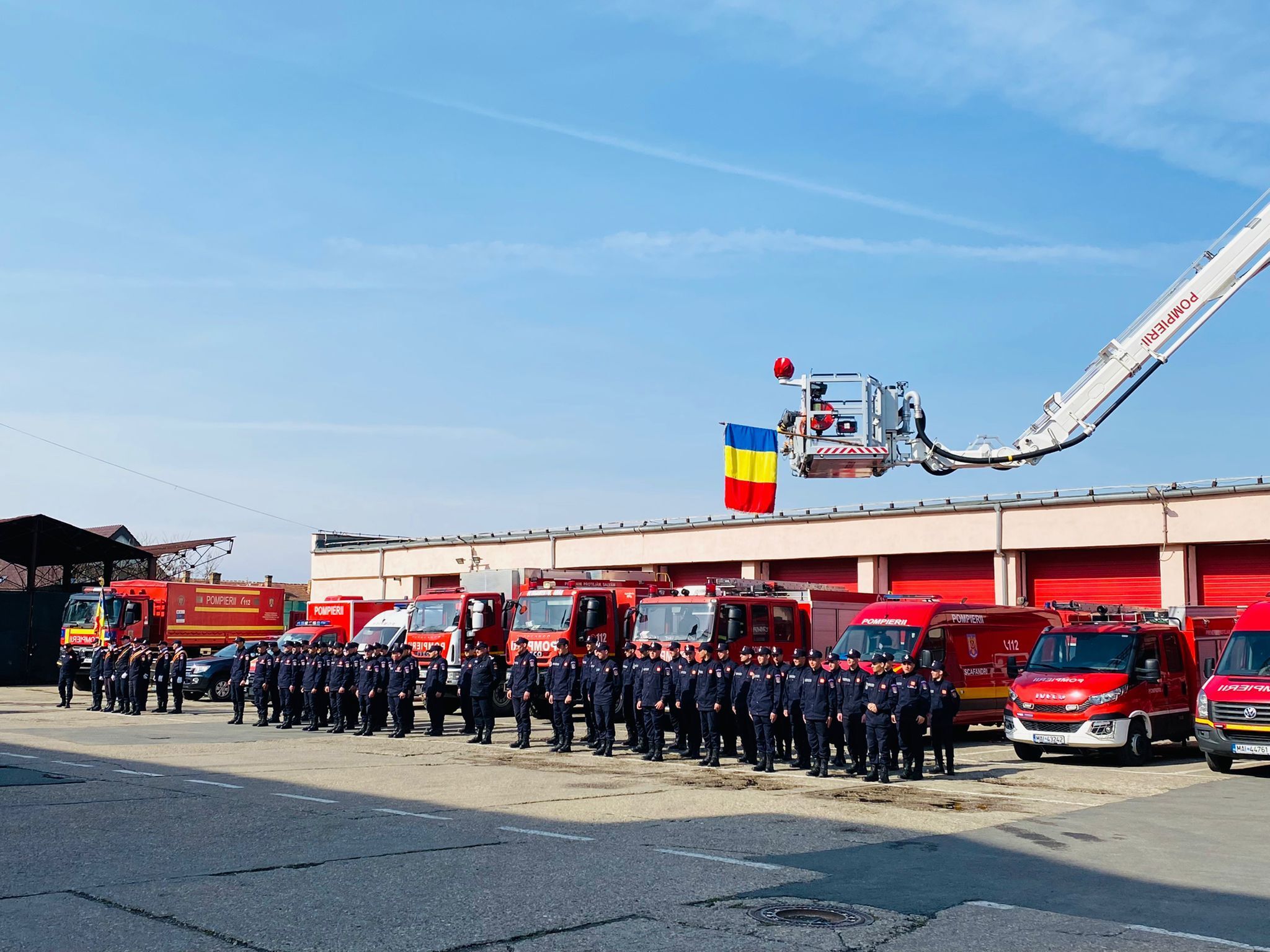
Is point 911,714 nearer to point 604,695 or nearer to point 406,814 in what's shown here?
point 604,695

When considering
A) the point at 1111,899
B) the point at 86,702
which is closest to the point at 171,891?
the point at 1111,899

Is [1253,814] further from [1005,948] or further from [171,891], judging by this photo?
[171,891]

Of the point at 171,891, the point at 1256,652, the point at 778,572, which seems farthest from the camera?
the point at 778,572

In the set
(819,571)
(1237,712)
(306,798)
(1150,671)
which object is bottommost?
(306,798)

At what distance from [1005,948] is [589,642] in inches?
626

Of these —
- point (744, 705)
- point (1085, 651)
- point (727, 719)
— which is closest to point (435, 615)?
point (727, 719)

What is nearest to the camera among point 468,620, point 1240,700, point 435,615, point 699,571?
point 1240,700

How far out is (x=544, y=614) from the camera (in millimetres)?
23500

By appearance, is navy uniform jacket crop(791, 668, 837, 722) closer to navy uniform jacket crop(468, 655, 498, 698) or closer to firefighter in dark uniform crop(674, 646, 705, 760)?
firefighter in dark uniform crop(674, 646, 705, 760)

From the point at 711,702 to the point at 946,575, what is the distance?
56.7 ft

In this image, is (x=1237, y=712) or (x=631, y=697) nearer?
(x=1237, y=712)

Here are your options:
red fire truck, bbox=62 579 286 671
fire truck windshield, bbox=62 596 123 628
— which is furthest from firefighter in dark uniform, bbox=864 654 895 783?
fire truck windshield, bbox=62 596 123 628

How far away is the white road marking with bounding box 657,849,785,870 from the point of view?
902cm

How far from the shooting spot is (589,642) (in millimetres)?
22312
